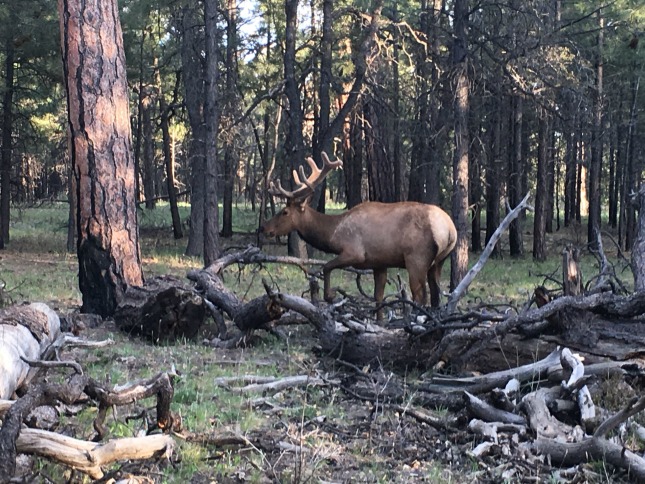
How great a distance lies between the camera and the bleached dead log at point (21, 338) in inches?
188

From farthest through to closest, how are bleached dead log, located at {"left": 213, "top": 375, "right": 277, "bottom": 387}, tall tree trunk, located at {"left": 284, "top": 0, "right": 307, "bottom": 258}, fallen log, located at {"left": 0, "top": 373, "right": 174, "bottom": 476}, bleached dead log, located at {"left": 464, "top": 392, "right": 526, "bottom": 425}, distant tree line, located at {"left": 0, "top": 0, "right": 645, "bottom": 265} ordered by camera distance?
tall tree trunk, located at {"left": 284, "top": 0, "right": 307, "bottom": 258} < distant tree line, located at {"left": 0, "top": 0, "right": 645, "bottom": 265} < bleached dead log, located at {"left": 213, "top": 375, "right": 277, "bottom": 387} < bleached dead log, located at {"left": 464, "top": 392, "right": 526, "bottom": 425} < fallen log, located at {"left": 0, "top": 373, "right": 174, "bottom": 476}

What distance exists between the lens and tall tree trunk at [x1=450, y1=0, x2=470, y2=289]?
13.8m

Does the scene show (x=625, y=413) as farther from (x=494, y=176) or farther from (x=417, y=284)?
(x=494, y=176)

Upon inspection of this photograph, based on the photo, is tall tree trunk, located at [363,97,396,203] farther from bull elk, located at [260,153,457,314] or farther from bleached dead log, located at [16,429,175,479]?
bleached dead log, located at [16,429,175,479]

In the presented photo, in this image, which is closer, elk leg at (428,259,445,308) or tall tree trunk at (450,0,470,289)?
elk leg at (428,259,445,308)

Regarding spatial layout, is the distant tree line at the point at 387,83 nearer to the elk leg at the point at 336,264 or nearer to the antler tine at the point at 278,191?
the elk leg at the point at 336,264

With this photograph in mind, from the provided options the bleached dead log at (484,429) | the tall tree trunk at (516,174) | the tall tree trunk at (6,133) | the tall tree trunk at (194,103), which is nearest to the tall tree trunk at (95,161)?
the bleached dead log at (484,429)

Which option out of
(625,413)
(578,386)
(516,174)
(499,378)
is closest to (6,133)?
(516,174)

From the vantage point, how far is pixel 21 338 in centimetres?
558

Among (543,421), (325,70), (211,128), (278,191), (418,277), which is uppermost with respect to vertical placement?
(325,70)

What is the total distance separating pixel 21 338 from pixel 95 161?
13.2 feet

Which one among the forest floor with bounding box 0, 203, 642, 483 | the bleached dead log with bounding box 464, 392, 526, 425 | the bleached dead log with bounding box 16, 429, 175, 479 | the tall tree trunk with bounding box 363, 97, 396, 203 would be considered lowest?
the forest floor with bounding box 0, 203, 642, 483

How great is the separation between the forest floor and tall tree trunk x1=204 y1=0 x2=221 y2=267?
732 centimetres

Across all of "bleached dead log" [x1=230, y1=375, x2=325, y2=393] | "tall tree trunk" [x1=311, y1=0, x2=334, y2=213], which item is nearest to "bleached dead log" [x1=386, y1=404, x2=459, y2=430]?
"bleached dead log" [x1=230, y1=375, x2=325, y2=393]
